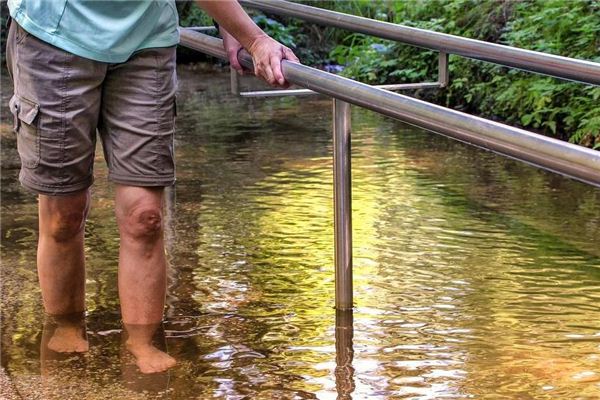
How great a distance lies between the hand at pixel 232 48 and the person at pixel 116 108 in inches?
6.1

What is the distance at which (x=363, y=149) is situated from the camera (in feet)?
21.3

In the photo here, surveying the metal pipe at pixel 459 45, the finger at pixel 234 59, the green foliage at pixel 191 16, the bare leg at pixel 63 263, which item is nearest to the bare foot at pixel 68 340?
the bare leg at pixel 63 263

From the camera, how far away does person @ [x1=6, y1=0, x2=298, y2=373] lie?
297 centimetres

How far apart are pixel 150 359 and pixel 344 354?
19.8 inches

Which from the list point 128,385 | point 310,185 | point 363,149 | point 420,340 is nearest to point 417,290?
point 420,340

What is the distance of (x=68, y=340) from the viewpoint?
Answer: 127 inches

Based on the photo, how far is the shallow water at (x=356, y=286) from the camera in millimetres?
2928

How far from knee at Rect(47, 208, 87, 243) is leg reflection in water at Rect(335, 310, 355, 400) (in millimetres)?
768

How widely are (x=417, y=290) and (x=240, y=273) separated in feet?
2.06

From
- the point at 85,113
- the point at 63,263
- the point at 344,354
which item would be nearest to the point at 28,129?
the point at 85,113

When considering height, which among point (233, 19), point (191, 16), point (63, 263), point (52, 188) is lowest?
point (63, 263)

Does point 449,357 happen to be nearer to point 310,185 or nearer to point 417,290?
Result: point 417,290

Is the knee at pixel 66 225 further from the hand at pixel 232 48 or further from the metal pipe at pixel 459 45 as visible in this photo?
the metal pipe at pixel 459 45

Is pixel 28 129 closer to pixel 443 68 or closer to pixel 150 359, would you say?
pixel 150 359
